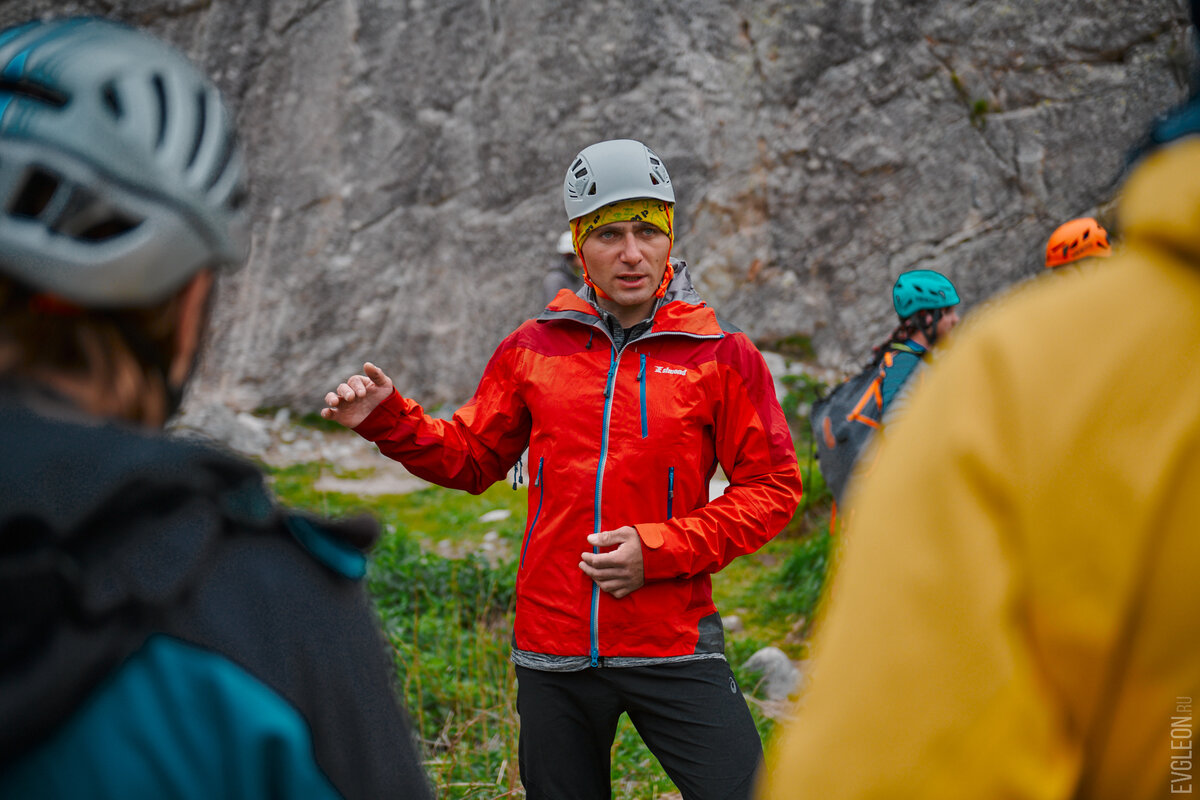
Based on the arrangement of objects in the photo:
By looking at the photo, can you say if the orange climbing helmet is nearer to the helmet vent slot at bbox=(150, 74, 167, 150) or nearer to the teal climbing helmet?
the teal climbing helmet

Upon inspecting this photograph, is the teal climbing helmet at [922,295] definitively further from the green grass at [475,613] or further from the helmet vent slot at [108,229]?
the helmet vent slot at [108,229]

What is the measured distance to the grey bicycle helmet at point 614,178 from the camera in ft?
8.54

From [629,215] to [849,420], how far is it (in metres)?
2.00

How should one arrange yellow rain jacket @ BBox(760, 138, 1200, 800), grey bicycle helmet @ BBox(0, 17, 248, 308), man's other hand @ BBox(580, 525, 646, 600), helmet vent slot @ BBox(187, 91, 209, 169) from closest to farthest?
yellow rain jacket @ BBox(760, 138, 1200, 800) < grey bicycle helmet @ BBox(0, 17, 248, 308) < helmet vent slot @ BBox(187, 91, 209, 169) < man's other hand @ BBox(580, 525, 646, 600)

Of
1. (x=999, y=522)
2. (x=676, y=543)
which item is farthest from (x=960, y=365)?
(x=676, y=543)

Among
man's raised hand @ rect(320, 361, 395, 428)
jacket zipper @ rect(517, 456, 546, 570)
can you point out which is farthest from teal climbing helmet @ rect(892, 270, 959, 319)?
man's raised hand @ rect(320, 361, 395, 428)

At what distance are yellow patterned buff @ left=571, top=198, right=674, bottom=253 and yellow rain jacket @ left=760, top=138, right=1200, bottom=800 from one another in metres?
1.88

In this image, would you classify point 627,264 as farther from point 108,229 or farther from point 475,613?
point 475,613

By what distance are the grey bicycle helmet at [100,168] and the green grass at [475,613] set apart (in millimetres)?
2718

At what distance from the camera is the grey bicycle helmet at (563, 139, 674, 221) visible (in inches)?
103

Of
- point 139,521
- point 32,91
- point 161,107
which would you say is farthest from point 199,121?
point 139,521

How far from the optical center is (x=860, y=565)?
815mm

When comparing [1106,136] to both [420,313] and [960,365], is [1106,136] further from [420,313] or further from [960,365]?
[960,365]

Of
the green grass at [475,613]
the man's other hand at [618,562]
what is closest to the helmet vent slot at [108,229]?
the man's other hand at [618,562]
